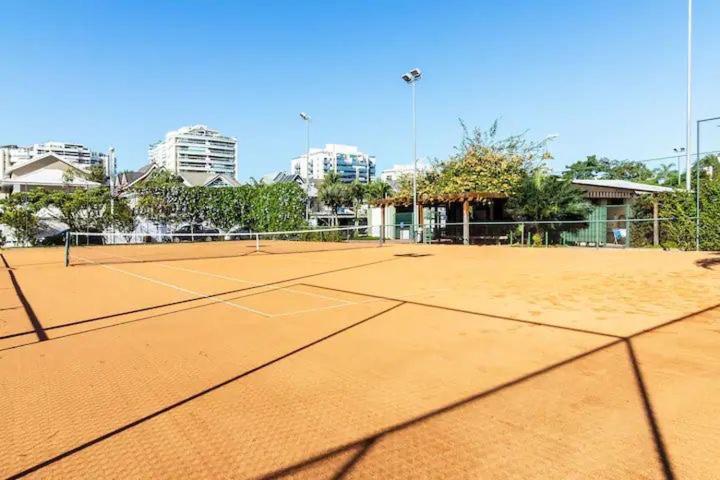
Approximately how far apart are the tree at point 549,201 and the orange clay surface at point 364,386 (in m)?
16.5

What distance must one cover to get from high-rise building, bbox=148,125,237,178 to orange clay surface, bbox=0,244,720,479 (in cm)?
15829

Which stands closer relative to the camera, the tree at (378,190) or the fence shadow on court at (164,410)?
the fence shadow on court at (164,410)

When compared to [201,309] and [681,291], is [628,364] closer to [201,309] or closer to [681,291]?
[681,291]

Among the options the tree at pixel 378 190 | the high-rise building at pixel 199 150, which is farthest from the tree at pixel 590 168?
the high-rise building at pixel 199 150

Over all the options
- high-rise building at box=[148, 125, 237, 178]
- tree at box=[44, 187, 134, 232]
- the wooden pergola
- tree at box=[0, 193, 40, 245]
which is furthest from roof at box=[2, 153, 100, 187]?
high-rise building at box=[148, 125, 237, 178]

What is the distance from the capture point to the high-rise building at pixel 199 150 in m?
162

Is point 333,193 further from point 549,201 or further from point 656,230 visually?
point 656,230

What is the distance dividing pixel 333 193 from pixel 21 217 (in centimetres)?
3453

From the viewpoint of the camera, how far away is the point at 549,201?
2538cm

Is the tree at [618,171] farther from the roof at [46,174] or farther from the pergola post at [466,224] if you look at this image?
the roof at [46,174]

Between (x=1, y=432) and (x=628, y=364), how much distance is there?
5723 millimetres

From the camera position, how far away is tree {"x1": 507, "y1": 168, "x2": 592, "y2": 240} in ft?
83.4

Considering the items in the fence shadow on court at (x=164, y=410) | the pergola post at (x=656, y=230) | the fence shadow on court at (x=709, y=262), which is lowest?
the fence shadow on court at (x=164, y=410)

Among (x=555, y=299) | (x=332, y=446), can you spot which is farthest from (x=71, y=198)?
(x=332, y=446)
